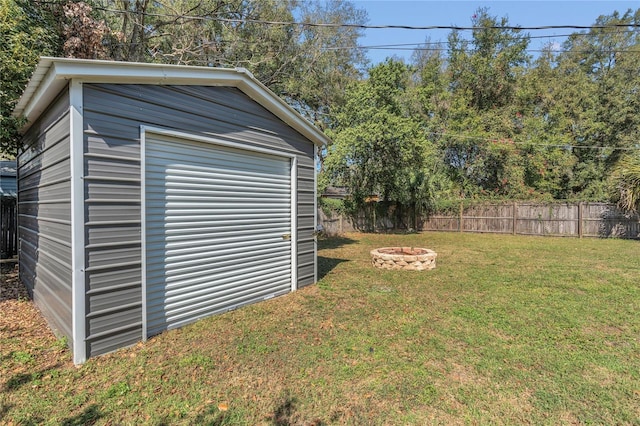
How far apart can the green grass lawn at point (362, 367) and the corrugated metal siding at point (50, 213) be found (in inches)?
18.6

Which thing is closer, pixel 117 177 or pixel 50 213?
pixel 117 177

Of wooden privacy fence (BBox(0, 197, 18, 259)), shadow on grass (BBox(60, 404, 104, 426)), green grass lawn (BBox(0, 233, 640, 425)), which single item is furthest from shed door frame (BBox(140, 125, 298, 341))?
wooden privacy fence (BBox(0, 197, 18, 259))

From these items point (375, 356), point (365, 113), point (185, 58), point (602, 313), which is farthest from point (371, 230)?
point (375, 356)

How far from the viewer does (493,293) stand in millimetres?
5375

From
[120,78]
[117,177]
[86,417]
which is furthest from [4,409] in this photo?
[120,78]

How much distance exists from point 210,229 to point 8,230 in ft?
27.4

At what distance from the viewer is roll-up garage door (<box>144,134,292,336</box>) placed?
3.69m

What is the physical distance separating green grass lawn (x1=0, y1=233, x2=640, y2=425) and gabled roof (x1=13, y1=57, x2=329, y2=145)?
271cm

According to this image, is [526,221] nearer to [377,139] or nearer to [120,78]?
[377,139]

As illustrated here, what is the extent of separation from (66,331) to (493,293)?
236 inches

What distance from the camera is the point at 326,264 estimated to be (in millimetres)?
8133

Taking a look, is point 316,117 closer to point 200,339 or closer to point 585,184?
point 200,339

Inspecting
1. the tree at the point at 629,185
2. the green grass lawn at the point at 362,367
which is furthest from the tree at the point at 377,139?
the green grass lawn at the point at 362,367

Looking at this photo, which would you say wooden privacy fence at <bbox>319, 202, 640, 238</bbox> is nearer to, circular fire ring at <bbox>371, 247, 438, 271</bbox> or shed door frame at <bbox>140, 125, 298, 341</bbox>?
circular fire ring at <bbox>371, 247, 438, 271</bbox>
